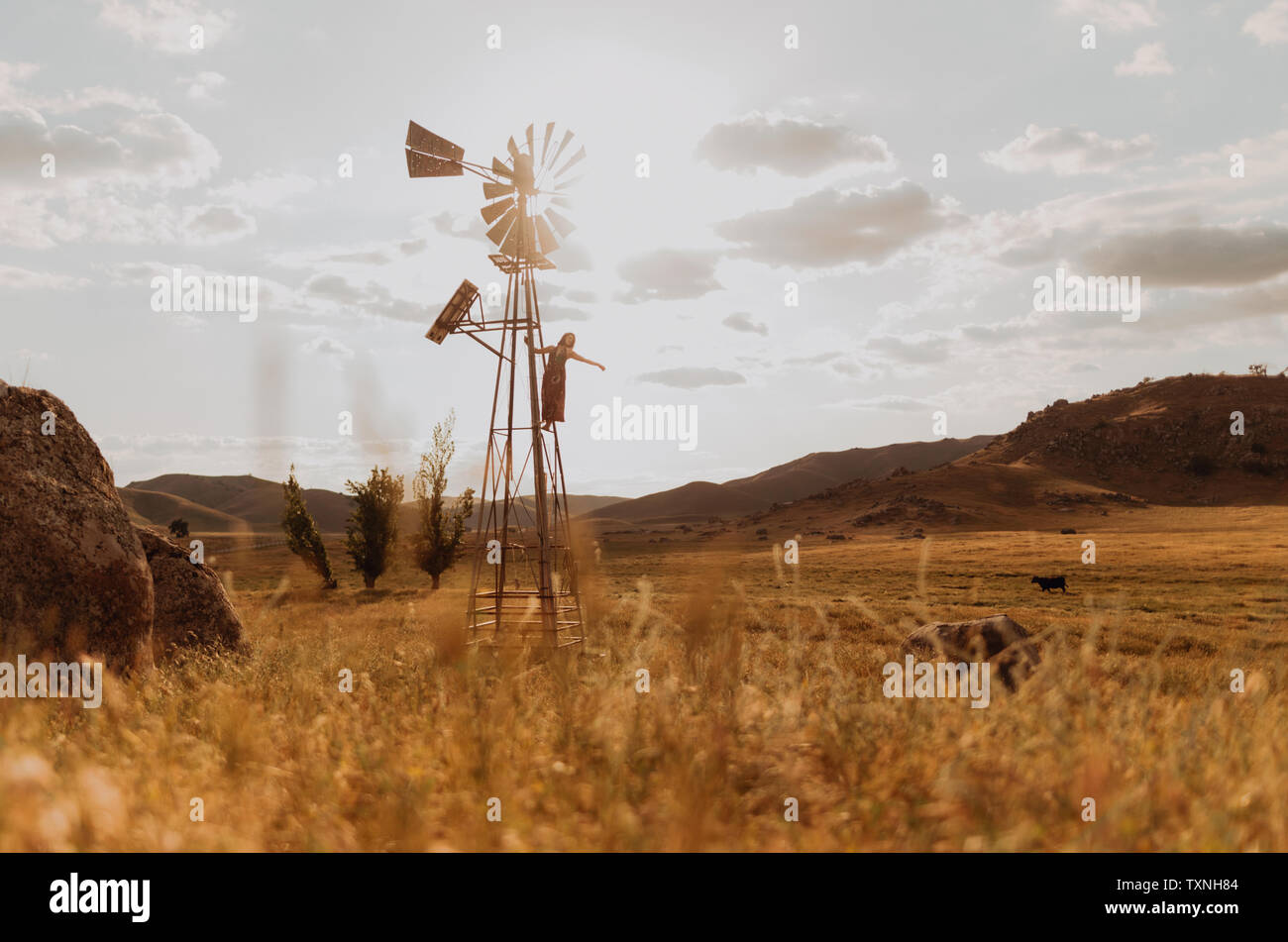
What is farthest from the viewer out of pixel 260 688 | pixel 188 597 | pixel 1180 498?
pixel 1180 498

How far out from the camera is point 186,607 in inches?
404

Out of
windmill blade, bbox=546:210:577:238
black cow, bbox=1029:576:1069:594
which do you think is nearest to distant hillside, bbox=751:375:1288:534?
black cow, bbox=1029:576:1069:594

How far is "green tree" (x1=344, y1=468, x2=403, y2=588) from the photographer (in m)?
37.3

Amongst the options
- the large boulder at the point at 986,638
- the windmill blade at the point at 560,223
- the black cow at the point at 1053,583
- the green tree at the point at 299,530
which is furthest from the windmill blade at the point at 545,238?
the green tree at the point at 299,530

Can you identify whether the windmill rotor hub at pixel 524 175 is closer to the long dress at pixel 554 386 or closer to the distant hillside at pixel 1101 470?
the long dress at pixel 554 386

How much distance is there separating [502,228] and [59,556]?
944 cm

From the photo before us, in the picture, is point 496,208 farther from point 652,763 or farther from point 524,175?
point 652,763

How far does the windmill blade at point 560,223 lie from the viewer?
14.6 m

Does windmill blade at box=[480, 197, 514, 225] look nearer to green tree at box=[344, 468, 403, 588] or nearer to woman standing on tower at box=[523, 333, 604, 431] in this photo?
woman standing on tower at box=[523, 333, 604, 431]

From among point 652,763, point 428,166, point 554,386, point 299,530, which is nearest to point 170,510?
point 299,530
